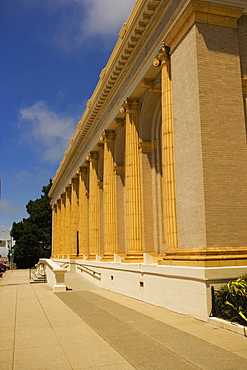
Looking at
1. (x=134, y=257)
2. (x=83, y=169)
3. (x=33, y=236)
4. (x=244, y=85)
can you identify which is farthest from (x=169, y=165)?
(x=33, y=236)

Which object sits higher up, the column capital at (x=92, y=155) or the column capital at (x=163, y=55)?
the column capital at (x=163, y=55)

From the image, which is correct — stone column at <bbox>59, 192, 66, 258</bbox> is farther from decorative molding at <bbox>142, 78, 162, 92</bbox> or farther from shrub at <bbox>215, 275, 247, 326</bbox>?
shrub at <bbox>215, 275, 247, 326</bbox>

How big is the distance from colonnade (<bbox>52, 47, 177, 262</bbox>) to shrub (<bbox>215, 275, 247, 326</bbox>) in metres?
4.62

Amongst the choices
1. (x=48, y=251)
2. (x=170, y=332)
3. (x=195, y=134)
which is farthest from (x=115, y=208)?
(x=48, y=251)

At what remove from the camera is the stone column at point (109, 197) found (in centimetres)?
2862

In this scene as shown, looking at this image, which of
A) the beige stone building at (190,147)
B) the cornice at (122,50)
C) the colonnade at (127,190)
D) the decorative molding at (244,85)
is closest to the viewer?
the beige stone building at (190,147)

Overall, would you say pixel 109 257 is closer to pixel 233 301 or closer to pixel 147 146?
pixel 147 146

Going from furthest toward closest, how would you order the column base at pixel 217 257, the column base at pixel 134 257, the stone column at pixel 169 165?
the column base at pixel 134 257
the stone column at pixel 169 165
the column base at pixel 217 257

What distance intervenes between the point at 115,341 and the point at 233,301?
3404mm

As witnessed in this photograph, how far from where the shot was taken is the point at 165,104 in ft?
56.2

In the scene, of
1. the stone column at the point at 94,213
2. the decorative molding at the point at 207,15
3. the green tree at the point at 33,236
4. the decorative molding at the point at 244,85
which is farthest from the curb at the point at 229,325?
the green tree at the point at 33,236

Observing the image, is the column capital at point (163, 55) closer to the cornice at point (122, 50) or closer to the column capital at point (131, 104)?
the cornice at point (122, 50)

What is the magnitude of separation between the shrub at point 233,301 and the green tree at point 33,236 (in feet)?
250

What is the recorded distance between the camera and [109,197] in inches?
1164
